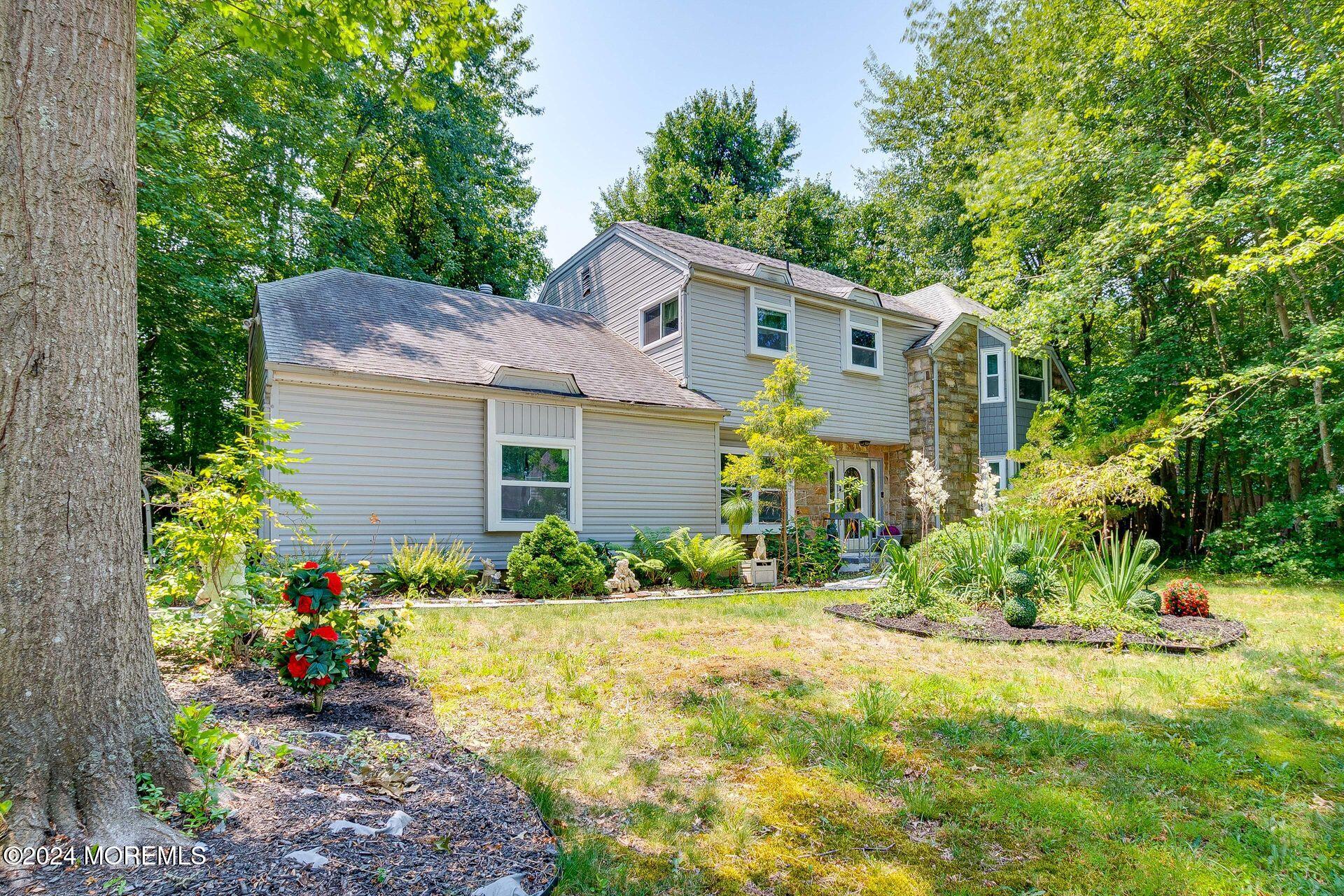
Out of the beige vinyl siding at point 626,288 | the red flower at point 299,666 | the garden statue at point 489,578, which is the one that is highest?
the beige vinyl siding at point 626,288

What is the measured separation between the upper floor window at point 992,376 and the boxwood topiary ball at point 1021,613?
A: 1068 centimetres

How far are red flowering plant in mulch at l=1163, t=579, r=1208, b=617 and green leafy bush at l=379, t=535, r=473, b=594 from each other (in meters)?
8.52

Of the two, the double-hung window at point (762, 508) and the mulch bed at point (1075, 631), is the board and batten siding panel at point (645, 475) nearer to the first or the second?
the double-hung window at point (762, 508)

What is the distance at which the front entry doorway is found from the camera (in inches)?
555

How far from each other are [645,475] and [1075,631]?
699 centimetres

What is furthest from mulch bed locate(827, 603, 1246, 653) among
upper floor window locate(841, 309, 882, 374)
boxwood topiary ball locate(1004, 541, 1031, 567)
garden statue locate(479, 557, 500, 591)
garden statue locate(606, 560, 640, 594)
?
upper floor window locate(841, 309, 882, 374)

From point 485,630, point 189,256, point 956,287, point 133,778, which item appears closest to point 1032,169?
point 956,287

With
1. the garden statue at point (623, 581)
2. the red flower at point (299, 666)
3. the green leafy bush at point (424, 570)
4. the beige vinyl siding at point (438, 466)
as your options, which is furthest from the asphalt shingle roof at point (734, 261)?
the red flower at point (299, 666)

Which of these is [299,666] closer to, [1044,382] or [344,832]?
[344,832]

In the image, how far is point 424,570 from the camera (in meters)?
8.17

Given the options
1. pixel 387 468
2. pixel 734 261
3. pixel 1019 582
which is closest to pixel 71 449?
pixel 387 468

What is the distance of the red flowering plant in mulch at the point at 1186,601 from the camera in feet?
22.0

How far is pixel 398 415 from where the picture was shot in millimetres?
9039

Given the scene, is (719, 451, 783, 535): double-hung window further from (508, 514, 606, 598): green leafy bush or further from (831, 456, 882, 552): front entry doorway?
(508, 514, 606, 598): green leafy bush
